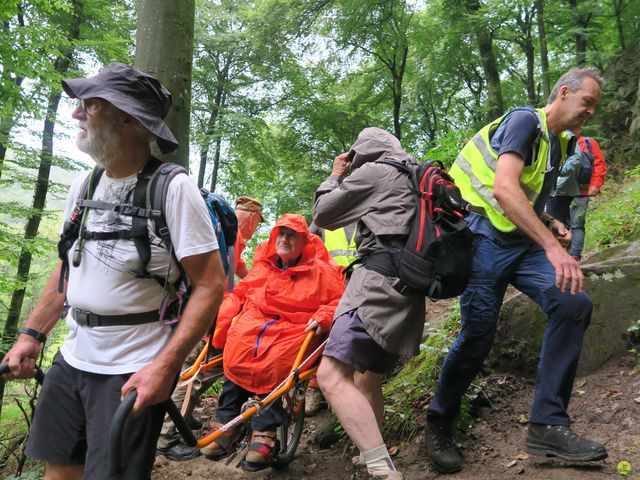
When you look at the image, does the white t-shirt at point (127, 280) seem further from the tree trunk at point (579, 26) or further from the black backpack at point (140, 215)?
the tree trunk at point (579, 26)

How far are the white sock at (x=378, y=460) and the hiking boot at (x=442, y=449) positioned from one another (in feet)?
2.20

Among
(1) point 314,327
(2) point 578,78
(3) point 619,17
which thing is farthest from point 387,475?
(3) point 619,17

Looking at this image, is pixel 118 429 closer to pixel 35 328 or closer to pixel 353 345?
pixel 35 328

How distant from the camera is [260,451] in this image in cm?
367

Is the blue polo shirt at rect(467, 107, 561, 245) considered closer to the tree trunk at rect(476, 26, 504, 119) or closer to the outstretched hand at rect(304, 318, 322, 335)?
the outstretched hand at rect(304, 318, 322, 335)

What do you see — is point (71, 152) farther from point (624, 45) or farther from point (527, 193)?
point (624, 45)

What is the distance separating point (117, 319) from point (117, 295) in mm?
99

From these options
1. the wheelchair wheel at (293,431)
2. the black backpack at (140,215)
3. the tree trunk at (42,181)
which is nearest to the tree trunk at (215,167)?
the tree trunk at (42,181)

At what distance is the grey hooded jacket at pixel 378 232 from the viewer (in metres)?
2.81

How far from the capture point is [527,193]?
10.2 ft

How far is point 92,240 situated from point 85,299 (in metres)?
0.24

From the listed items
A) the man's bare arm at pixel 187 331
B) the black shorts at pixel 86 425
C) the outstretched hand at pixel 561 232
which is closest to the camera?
the man's bare arm at pixel 187 331

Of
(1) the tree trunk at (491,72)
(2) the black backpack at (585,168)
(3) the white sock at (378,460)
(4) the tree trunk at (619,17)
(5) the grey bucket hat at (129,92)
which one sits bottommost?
(3) the white sock at (378,460)

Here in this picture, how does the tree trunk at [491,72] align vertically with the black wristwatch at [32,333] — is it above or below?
above
